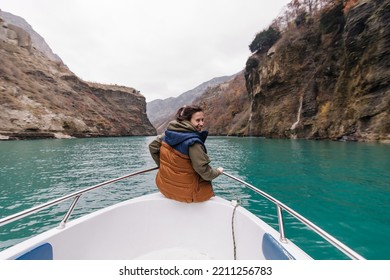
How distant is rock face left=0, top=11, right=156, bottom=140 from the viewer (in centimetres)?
3978

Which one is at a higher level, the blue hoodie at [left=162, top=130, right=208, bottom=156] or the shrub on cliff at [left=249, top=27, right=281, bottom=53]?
the shrub on cliff at [left=249, top=27, right=281, bottom=53]

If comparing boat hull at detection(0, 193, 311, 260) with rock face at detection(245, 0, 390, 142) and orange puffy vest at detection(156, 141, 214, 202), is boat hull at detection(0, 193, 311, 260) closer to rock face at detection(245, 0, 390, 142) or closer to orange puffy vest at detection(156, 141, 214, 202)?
orange puffy vest at detection(156, 141, 214, 202)

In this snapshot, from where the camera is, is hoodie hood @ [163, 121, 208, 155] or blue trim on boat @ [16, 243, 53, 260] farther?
hoodie hood @ [163, 121, 208, 155]

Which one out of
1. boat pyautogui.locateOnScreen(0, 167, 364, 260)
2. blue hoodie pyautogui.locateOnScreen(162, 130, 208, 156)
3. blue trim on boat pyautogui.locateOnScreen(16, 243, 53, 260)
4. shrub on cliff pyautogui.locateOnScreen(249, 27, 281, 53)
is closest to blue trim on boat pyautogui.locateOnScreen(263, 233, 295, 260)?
boat pyautogui.locateOnScreen(0, 167, 364, 260)

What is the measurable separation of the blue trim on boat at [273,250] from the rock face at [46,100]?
44.1 m

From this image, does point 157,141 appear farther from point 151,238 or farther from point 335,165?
point 335,165

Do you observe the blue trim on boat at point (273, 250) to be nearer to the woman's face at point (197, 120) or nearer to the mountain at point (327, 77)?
the woman's face at point (197, 120)

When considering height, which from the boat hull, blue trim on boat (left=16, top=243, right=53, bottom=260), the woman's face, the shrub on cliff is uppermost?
the shrub on cliff

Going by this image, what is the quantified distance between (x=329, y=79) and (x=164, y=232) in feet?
122

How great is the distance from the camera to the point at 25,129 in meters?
38.8

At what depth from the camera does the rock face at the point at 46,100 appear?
131 ft

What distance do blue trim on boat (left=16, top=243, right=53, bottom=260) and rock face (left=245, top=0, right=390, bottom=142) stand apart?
92.7 feet

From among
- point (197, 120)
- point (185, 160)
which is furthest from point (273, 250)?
point (197, 120)
